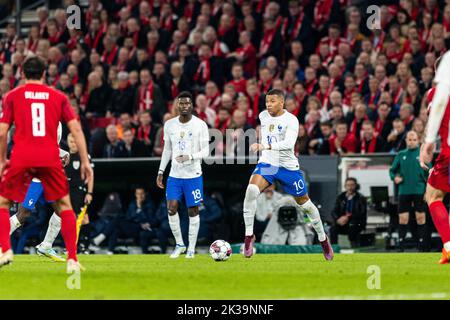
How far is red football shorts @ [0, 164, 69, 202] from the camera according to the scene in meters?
11.9

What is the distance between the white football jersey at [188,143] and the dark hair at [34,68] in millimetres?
6182

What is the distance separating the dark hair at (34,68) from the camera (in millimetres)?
11773

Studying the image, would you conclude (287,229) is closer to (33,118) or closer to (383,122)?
(383,122)

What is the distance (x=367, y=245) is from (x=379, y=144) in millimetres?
2080

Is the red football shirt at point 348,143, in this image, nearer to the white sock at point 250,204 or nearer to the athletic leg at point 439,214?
the white sock at point 250,204

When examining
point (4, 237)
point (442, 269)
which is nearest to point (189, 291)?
point (4, 237)

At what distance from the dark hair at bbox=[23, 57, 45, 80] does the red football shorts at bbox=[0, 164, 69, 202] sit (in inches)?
39.6

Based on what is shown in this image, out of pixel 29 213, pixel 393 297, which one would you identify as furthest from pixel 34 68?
pixel 29 213

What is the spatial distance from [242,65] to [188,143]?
8153 mm

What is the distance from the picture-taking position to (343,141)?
2212 cm

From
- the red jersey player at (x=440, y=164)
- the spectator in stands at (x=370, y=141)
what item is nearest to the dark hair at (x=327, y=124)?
the spectator in stands at (x=370, y=141)

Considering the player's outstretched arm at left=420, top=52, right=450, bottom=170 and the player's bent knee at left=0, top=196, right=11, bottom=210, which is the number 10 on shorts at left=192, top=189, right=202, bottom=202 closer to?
the player's bent knee at left=0, top=196, right=11, bottom=210

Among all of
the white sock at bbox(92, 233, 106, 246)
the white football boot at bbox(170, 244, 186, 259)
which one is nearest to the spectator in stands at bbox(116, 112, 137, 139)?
the white sock at bbox(92, 233, 106, 246)

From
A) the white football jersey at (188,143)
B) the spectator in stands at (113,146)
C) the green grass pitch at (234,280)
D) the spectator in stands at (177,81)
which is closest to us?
the green grass pitch at (234,280)
